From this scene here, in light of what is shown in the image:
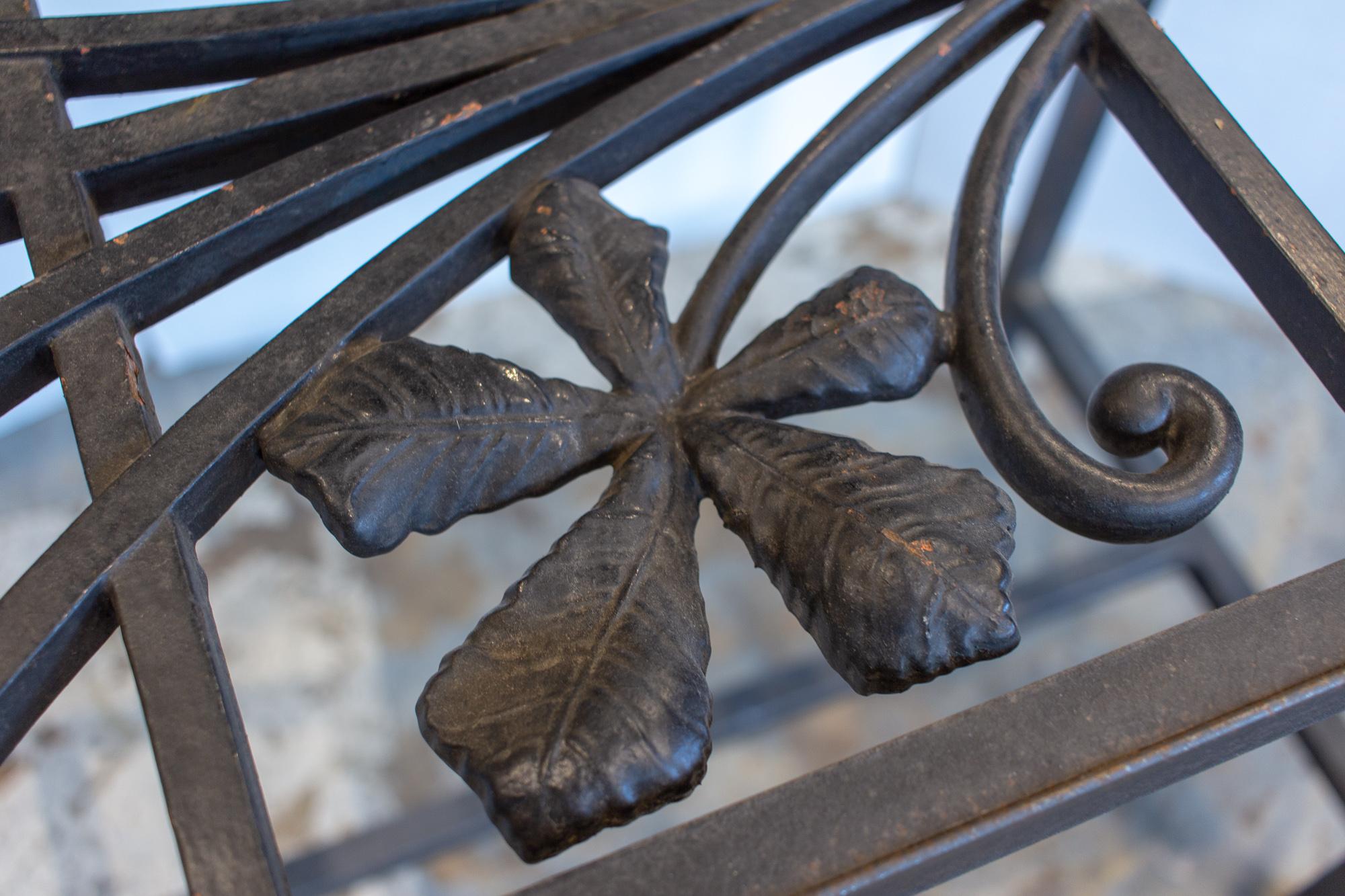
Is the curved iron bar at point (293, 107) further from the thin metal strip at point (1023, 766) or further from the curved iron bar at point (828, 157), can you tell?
the thin metal strip at point (1023, 766)

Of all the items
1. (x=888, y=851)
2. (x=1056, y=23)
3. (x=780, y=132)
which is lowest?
(x=888, y=851)

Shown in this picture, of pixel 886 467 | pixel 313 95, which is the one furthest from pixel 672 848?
pixel 313 95

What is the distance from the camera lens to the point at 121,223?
41.0 inches

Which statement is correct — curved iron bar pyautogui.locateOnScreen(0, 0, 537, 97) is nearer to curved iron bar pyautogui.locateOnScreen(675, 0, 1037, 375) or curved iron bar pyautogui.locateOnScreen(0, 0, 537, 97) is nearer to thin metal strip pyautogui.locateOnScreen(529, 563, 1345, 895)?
curved iron bar pyautogui.locateOnScreen(675, 0, 1037, 375)

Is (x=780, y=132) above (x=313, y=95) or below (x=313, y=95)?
above

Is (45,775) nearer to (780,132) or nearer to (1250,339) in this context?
(780,132)

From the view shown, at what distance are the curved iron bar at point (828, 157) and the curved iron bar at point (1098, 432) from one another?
71mm

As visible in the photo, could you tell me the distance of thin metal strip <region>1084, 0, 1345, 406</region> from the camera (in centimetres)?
40

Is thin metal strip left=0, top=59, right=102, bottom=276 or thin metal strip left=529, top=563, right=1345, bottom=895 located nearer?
thin metal strip left=529, top=563, right=1345, bottom=895

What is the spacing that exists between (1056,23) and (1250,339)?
774 mm

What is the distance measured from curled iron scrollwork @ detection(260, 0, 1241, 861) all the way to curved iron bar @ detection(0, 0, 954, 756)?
11mm

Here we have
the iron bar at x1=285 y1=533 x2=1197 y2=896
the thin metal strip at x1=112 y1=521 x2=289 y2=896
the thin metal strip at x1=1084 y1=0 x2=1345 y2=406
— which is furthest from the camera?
the iron bar at x1=285 y1=533 x2=1197 y2=896

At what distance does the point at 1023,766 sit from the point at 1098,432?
0.42ft

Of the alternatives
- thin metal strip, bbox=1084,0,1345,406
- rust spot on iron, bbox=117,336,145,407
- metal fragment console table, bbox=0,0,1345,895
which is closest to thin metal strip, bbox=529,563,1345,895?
metal fragment console table, bbox=0,0,1345,895
